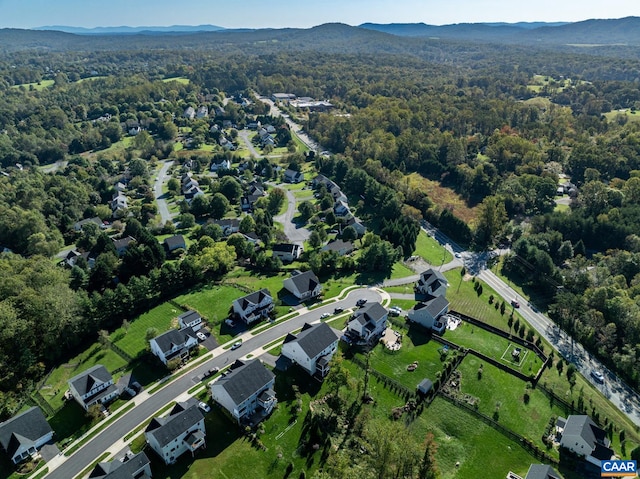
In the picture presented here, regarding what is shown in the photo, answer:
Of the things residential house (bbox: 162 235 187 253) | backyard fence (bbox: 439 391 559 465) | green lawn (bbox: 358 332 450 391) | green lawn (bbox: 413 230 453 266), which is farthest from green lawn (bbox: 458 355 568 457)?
residential house (bbox: 162 235 187 253)

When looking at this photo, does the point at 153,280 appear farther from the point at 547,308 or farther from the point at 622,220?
the point at 622,220

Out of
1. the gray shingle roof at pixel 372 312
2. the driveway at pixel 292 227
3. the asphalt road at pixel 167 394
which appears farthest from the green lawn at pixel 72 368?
the driveway at pixel 292 227

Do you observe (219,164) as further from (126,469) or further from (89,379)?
(126,469)

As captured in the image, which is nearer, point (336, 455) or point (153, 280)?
point (336, 455)

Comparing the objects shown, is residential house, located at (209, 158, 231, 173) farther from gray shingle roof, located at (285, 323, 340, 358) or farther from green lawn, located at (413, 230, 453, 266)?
gray shingle roof, located at (285, 323, 340, 358)

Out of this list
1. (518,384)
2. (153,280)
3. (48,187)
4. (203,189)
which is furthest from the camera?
(203,189)

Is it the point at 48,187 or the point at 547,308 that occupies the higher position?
the point at 48,187

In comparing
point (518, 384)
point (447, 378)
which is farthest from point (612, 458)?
point (447, 378)
